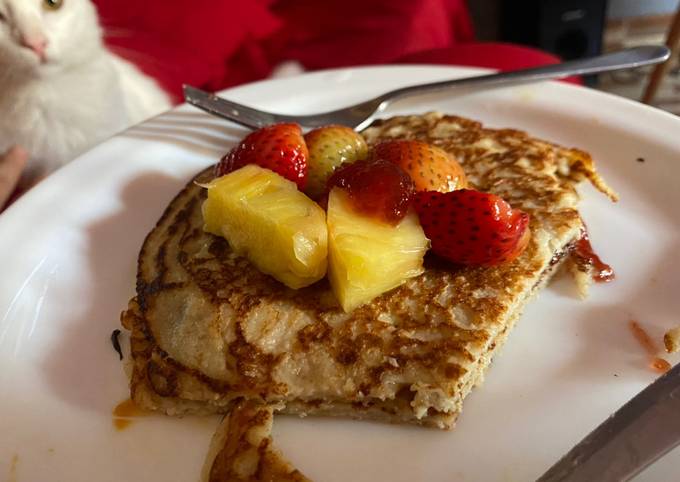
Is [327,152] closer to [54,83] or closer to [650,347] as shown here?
[650,347]

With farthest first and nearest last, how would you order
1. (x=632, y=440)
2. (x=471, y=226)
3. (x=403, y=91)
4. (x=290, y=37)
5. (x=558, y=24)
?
(x=558, y=24), (x=290, y=37), (x=403, y=91), (x=471, y=226), (x=632, y=440)

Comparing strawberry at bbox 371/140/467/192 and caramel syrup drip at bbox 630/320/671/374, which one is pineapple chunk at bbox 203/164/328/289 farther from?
caramel syrup drip at bbox 630/320/671/374

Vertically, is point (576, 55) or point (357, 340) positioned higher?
point (357, 340)

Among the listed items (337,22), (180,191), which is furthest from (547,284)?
(337,22)

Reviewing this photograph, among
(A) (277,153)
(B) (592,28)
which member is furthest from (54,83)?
(B) (592,28)

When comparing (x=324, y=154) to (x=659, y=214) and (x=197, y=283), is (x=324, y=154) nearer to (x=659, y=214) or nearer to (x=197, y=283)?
(x=197, y=283)

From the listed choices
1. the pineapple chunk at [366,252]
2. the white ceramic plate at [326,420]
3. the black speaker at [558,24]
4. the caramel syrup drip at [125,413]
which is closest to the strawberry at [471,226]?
the pineapple chunk at [366,252]

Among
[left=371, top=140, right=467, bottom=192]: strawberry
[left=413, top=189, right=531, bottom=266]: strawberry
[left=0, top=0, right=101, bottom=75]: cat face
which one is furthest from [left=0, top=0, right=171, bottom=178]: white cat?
[left=413, top=189, right=531, bottom=266]: strawberry
